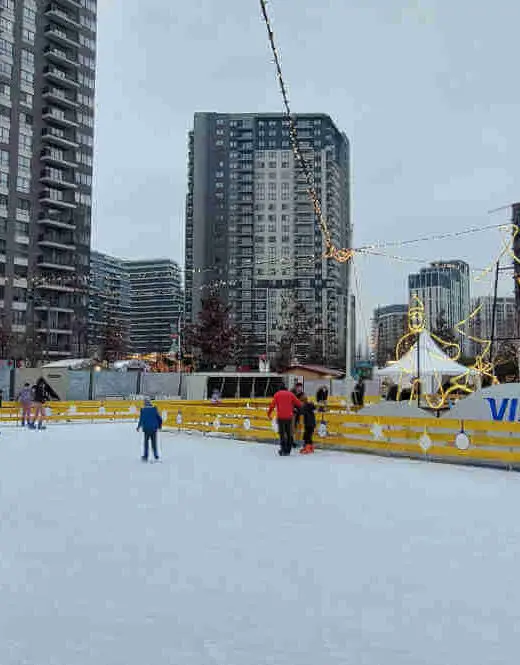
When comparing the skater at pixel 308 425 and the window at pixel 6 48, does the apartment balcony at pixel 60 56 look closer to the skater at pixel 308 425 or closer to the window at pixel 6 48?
the window at pixel 6 48

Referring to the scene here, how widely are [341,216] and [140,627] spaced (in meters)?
140

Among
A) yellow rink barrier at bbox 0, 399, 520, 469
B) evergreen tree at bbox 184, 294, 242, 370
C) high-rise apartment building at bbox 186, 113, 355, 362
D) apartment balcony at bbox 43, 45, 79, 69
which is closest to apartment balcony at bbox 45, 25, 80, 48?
apartment balcony at bbox 43, 45, 79, 69

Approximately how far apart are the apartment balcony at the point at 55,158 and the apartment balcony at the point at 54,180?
1.20m

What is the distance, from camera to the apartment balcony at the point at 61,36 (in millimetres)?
77688

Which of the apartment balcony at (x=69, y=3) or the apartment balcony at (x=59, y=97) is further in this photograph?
the apartment balcony at (x=69, y=3)

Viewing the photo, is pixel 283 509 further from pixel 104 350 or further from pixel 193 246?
pixel 193 246

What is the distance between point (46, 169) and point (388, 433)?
72.2 metres

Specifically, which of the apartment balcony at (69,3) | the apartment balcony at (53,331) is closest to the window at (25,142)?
the apartment balcony at (69,3)

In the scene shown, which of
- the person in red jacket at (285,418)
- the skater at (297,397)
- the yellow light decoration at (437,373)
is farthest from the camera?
the yellow light decoration at (437,373)

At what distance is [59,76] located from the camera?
255 feet

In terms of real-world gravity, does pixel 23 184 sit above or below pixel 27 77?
below

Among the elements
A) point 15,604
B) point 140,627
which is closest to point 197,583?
point 140,627

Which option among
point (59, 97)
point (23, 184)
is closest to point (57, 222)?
point (23, 184)

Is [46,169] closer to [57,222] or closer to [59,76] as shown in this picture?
[57,222]
